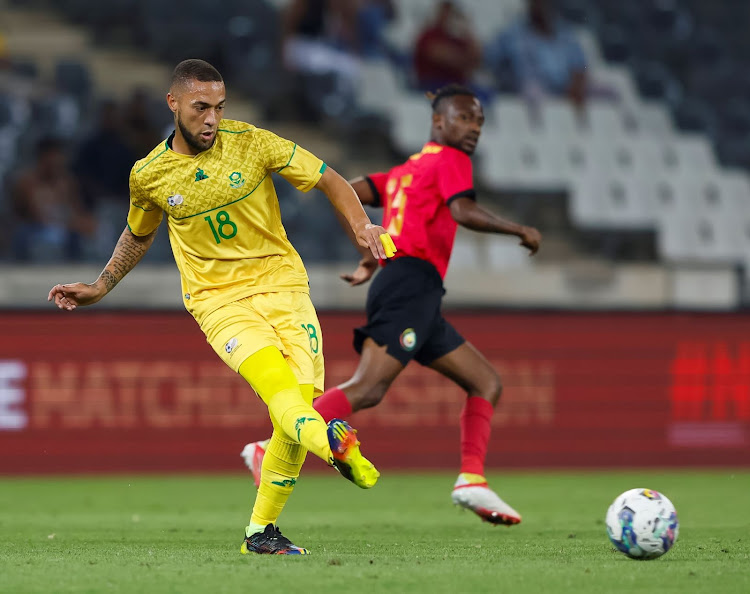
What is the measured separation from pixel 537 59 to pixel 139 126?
5170 mm

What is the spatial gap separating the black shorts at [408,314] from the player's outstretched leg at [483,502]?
2.42 ft

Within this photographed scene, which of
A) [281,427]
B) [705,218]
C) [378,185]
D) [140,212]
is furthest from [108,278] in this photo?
[705,218]

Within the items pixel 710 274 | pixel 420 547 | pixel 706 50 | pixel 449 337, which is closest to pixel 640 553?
pixel 420 547

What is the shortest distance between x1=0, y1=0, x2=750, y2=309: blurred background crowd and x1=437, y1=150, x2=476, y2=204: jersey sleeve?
19.9 ft

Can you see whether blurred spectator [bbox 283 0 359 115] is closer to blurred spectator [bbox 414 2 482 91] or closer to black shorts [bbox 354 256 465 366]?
blurred spectator [bbox 414 2 482 91]

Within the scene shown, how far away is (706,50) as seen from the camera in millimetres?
18109

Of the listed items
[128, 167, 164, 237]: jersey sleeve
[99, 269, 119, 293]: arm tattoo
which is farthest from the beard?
[99, 269, 119, 293]: arm tattoo

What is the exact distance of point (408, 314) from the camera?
7.36 metres

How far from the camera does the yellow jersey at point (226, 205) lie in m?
5.76

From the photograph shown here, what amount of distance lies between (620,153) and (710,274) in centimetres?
266

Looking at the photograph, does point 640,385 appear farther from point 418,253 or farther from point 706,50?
point 706,50

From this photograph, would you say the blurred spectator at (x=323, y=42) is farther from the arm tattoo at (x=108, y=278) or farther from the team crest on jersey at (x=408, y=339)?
the arm tattoo at (x=108, y=278)

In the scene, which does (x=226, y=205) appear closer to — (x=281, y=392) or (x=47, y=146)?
(x=281, y=392)

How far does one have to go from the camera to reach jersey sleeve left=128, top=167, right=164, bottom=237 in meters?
5.89
